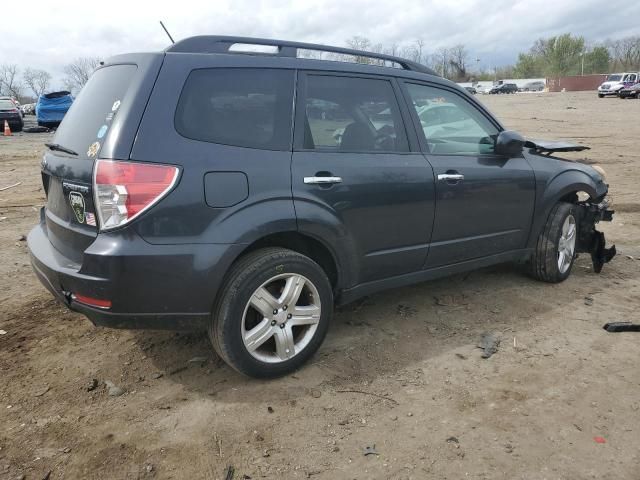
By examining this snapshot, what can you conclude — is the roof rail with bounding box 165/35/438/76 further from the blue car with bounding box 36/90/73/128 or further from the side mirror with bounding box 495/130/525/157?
the blue car with bounding box 36/90/73/128

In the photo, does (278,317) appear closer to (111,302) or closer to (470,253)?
(111,302)

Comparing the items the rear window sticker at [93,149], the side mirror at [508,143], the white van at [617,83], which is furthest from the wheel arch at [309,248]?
the white van at [617,83]

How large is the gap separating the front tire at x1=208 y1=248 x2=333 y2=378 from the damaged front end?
3.03m

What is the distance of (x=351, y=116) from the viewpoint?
3541mm

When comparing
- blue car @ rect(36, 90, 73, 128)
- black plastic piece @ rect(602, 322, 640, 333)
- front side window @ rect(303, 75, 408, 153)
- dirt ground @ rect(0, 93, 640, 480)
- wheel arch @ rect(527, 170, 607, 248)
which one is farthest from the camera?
blue car @ rect(36, 90, 73, 128)

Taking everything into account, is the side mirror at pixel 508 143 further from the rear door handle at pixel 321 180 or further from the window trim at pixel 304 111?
the rear door handle at pixel 321 180

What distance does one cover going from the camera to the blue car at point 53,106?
23.0 metres

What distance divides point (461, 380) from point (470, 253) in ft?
4.01

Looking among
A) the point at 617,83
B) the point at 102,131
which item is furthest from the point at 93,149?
the point at 617,83

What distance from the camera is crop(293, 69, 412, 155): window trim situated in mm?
3237

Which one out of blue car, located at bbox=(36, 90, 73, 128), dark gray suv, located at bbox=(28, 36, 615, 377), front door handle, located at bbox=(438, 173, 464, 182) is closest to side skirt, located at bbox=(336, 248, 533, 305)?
dark gray suv, located at bbox=(28, 36, 615, 377)

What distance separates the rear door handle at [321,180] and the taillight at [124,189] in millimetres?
828

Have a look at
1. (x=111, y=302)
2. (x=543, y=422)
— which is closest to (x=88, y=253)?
(x=111, y=302)

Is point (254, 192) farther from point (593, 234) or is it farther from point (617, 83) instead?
point (617, 83)
